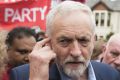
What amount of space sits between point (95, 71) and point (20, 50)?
1.74 meters

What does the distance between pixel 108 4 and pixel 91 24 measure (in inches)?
2013

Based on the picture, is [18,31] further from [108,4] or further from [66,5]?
[108,4]

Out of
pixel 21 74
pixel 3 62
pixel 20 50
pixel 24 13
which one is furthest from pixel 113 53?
pixel 24 13

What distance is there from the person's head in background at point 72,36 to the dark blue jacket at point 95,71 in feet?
0.30

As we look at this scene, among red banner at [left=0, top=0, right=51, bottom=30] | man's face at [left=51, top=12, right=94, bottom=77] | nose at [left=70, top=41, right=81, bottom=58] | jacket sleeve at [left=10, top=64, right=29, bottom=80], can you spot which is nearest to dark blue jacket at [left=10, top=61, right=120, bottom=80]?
jacket sleeve at [left=10, top=64, right=29, bottom=80]

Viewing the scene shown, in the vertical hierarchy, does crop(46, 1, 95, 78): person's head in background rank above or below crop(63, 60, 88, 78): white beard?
above

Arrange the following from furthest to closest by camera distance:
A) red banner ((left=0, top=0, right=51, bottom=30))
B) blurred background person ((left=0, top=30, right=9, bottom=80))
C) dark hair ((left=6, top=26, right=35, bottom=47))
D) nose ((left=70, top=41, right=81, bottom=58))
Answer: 1. red banner ((left=0, top=0, right=51, bottom=30))
2. dark hair ((left=6, top=26, right=35, bottom=47))
3. blurred background person ((left=0, top=30, right=9, bottom=80))
4. nose ((left=70, top=41, right=81, bottom=58))

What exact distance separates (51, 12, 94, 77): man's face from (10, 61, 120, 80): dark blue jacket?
12 cm

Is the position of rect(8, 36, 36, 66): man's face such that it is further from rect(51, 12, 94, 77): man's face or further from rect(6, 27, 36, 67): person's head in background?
rect(51, 12, 94, 77): man's face

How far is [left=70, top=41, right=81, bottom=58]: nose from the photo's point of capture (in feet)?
9.27

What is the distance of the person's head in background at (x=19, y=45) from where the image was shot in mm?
4642

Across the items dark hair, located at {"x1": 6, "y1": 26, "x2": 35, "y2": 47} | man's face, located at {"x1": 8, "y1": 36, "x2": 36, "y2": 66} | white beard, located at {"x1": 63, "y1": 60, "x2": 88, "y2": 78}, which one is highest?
white beard, located at {"x1": 63, "y1": 60, "x2": 88, "y2": 78}

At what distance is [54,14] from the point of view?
298cm

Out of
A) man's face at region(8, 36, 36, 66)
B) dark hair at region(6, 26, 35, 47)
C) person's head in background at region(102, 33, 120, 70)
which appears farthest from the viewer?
dark hair at region(6, 26, 35, 47)
